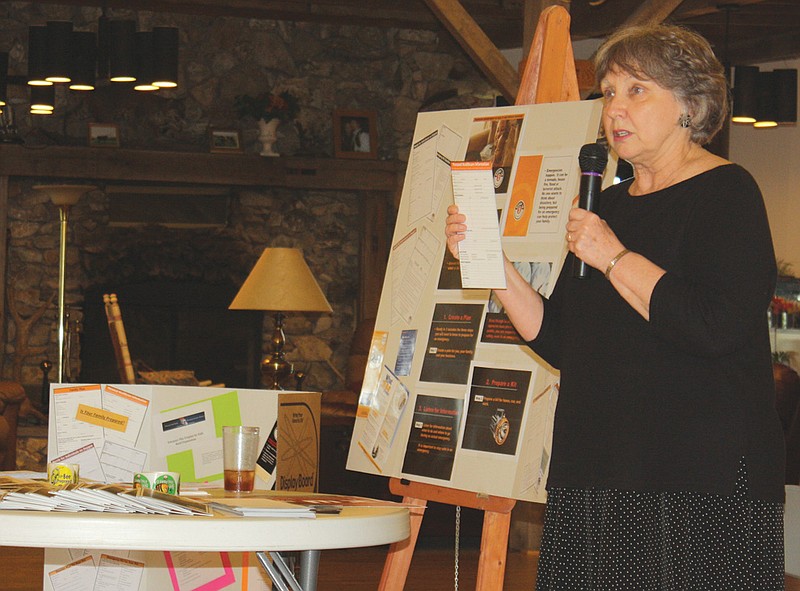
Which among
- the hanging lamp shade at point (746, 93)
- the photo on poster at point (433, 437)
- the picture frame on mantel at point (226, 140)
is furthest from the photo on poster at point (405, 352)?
the picture frame on mantel at point (226, 140)

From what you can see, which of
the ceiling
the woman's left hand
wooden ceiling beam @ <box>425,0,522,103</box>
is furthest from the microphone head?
the ceiling

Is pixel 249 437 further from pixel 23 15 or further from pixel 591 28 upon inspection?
pixel 23 15

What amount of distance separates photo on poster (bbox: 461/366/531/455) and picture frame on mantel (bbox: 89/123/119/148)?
6.46m

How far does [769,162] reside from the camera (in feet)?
29.2

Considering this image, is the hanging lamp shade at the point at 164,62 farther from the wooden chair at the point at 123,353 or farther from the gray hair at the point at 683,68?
the gray hair at the point at 683,68

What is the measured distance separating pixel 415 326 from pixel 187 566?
92 centimetres

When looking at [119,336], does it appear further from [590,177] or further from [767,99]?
[767,99]

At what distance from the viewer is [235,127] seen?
9117 mm

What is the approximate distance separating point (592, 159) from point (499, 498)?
44.6 inches

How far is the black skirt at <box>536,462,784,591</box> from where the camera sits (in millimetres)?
1807

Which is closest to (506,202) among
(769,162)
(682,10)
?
(682,10)

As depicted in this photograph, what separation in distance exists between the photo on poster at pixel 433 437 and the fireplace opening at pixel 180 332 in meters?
6.23

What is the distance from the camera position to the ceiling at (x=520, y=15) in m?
8.08

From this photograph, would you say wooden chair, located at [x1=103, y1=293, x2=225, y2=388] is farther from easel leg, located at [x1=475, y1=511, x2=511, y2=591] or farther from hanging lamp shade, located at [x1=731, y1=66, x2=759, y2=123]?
hanging lamp shade, located at [x1=731, y1=66, x2=759, y2=123]
